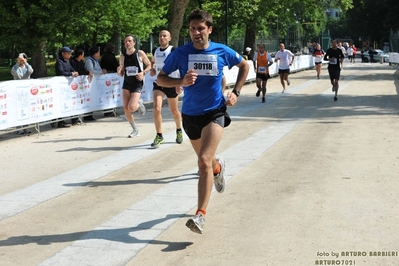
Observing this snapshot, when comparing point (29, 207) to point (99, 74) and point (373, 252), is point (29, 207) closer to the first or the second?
point (373, 252)

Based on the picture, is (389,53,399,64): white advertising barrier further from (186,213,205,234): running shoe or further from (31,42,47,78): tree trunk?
(186,213,205,234): running shoe

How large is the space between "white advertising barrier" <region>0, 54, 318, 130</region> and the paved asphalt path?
52 centimetres

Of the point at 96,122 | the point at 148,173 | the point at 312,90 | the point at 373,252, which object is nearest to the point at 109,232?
the point at 373,252

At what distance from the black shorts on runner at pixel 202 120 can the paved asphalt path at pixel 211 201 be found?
0.87 m

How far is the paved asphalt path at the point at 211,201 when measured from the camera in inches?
237

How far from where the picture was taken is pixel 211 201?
26.1 ft

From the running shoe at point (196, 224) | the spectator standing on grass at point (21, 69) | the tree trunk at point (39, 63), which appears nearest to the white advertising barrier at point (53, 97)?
the spectator standing on grass at point (21, 69)

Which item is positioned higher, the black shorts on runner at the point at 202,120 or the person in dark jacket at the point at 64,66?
the person in dark jacket at the point at 64,66

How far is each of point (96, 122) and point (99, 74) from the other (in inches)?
50.4

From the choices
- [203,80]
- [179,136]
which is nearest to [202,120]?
[203,80]

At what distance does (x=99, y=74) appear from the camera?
17.7 meters

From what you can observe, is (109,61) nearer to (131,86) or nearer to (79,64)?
(79,64)

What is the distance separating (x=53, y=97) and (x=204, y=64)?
9.11 meters

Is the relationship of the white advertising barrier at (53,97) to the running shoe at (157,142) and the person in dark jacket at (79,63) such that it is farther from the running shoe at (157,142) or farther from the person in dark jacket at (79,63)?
the running shoe at (157,142)
